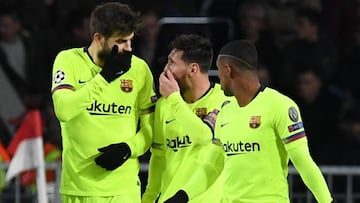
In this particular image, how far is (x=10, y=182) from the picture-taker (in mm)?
Result: 11453

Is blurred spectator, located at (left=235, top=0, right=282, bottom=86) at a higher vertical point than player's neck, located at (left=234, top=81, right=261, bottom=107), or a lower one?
higher

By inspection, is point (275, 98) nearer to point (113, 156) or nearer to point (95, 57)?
point (113, 156)

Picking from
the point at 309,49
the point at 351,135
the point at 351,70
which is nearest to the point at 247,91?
the point at 351,135

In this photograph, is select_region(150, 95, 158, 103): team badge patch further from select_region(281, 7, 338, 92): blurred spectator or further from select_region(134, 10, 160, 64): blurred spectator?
select_region(281, 7, 338, 92): blurred spectator

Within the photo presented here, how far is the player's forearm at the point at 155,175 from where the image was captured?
360 inches

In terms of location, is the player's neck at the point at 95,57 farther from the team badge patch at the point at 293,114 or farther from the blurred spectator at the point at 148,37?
Answer: the blurred spectator at the point at 148,37

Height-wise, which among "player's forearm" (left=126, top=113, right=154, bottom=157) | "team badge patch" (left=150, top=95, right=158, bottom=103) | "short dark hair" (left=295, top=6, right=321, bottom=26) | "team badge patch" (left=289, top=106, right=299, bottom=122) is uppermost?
"short dark hair" (left=295, top=6, right=321, bottom=26)

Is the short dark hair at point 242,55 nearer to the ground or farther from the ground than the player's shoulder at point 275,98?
farther from the ground

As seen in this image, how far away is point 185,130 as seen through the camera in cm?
883

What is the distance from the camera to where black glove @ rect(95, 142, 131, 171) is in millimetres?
8828

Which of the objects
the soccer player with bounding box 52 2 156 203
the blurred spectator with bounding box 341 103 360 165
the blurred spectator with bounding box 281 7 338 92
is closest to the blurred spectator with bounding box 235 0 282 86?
the blurred spectator with bounding box 281 7 338 92

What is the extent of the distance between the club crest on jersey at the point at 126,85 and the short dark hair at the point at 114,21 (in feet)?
1.10

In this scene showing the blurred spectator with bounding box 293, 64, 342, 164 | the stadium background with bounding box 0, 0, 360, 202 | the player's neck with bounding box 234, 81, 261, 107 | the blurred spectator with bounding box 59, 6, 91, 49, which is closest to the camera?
the player's neck with bounding box 234, 81, 261, 107

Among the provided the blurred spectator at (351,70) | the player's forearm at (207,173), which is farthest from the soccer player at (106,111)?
the blurred spectator at (351,70)
